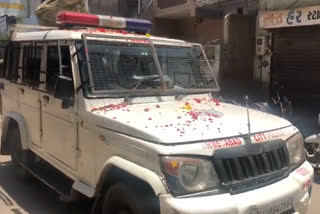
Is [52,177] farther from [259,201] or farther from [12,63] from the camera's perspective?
[259,201]

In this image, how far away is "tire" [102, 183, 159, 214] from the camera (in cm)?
292

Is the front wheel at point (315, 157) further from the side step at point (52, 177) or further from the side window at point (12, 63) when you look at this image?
the side window at point (12, 63)

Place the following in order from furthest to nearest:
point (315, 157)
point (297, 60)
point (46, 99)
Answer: point (297, 60) → point (315, 157) → point (46, 99)

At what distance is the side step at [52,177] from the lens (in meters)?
4.31

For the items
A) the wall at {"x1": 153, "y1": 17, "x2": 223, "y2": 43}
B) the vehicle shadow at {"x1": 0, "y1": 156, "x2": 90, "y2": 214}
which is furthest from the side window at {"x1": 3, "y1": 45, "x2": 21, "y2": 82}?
the wall at {"x1": 153, "y1": 17, "x2": 223, "y2": 43}

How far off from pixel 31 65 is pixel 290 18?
666cm

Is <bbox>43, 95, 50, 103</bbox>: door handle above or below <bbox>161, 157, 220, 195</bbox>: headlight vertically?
above

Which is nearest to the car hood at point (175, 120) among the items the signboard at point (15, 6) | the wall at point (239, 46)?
the wall at point (239, 46)

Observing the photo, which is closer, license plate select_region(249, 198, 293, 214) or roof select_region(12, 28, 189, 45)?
license plate select_region(249, 198, 293, 214)

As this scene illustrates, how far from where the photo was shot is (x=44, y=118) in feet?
15.8

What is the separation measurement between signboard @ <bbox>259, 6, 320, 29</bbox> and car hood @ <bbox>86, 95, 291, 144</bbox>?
19.1 feet

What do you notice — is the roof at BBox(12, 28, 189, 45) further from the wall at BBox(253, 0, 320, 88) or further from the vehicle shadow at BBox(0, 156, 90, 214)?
the wall at BBox(253, 0, 320, 88)

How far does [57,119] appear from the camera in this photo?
4457mm

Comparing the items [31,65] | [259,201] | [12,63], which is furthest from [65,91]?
[12,63]
